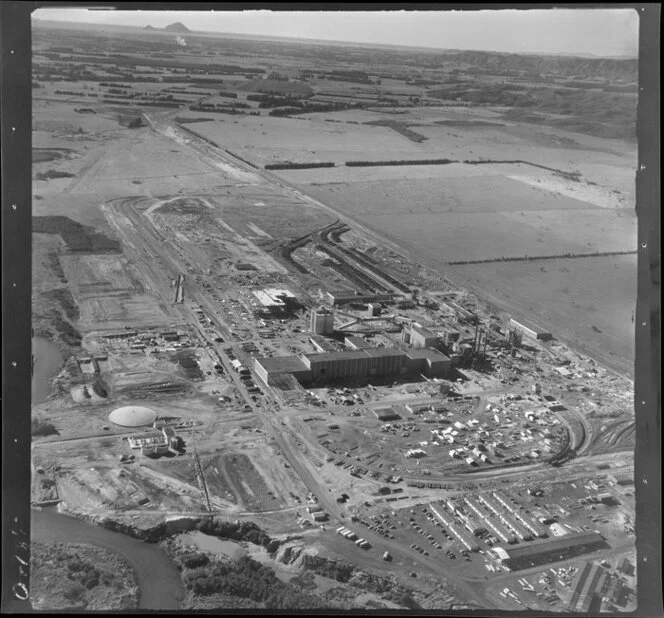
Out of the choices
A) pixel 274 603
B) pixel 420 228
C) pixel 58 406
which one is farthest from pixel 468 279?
pixel 274 603

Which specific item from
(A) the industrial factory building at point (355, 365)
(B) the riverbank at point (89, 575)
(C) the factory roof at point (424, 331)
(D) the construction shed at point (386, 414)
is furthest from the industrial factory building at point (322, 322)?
(B) the riverbank at point (89, 575)

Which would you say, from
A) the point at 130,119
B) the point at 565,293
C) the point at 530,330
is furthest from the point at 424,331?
the point at 130,119

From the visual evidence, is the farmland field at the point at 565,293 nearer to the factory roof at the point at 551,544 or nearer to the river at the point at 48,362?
the factory roof at the point at 551,544

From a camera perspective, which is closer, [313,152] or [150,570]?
[150,570]

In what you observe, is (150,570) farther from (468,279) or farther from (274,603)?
(468,279)

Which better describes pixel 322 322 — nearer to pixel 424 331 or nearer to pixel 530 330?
pixel 424 331

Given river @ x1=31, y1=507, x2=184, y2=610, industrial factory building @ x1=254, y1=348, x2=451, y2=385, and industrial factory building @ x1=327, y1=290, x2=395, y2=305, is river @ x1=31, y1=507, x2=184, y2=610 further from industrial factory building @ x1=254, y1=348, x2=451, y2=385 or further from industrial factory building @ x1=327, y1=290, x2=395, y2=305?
industrial factory building @ x1=327, y1=290, x2=395, y2=305

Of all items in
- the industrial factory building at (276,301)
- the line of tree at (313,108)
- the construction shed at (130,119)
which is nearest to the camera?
the industrial factory building at (276,301)
